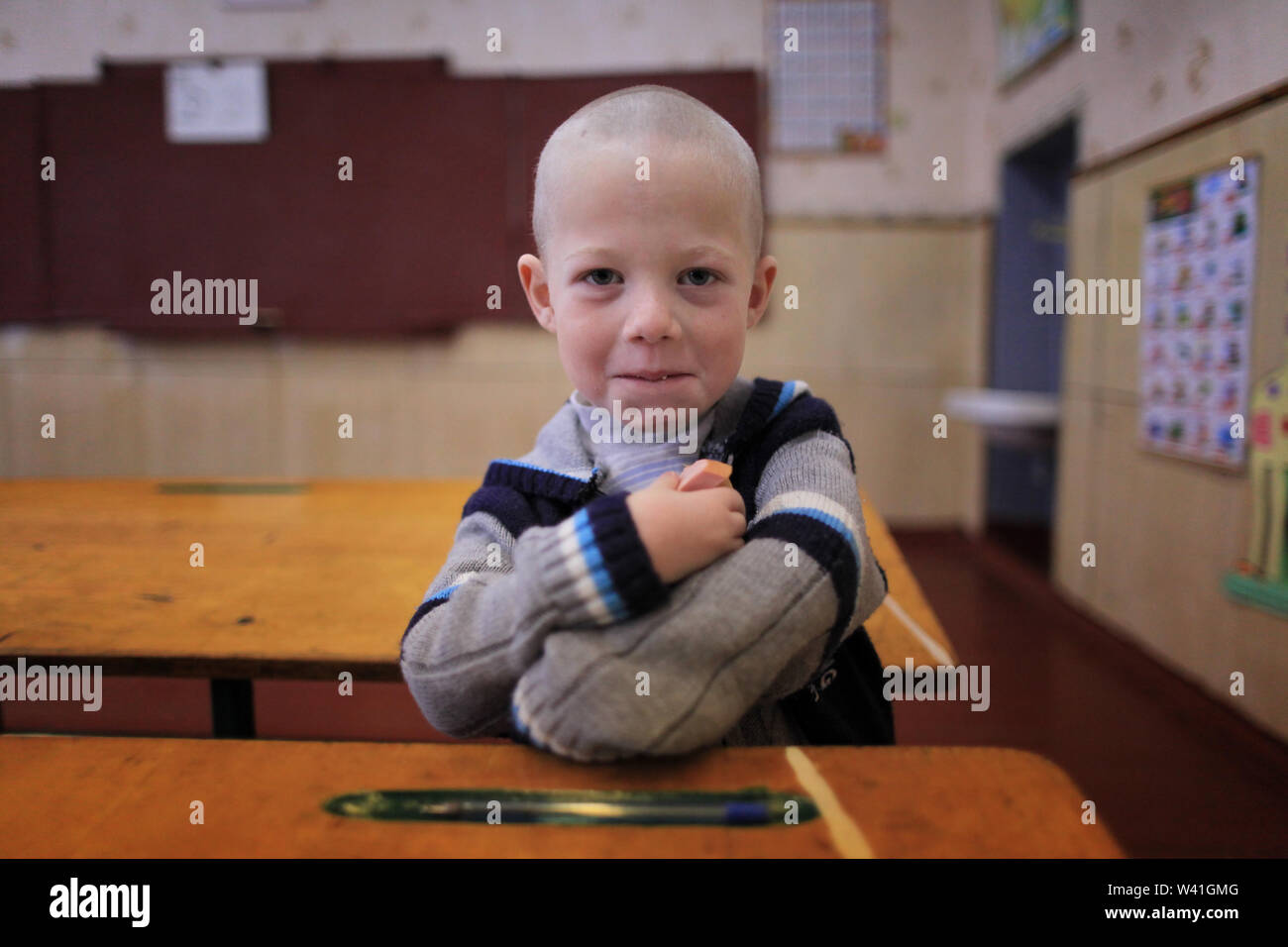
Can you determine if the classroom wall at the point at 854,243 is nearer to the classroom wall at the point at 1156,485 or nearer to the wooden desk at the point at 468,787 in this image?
the classroom wall at the point at 1156,485

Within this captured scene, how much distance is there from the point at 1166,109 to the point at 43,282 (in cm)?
227

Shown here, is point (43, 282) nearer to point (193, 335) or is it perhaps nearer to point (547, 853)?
point (547, 853)

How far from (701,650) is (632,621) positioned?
4 centimetres

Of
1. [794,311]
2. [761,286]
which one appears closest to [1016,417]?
[794,311]

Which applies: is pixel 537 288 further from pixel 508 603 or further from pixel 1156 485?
pixel 1156 485

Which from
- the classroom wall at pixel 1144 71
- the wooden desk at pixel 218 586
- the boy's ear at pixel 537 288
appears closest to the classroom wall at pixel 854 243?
the classroom wall at pixel 1144 71

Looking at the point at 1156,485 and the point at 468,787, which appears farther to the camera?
the point at 1156,485

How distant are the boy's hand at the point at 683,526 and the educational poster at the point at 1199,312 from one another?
1.60 metres

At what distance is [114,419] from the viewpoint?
850 millimetres

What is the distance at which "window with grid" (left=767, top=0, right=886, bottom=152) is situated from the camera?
1.89m

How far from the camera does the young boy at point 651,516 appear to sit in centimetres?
44

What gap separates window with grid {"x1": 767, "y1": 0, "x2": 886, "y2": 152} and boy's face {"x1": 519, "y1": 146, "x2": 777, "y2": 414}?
1064 mm

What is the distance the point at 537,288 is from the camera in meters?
0.58

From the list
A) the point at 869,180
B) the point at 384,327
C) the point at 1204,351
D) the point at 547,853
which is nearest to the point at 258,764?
the point at 547,853
